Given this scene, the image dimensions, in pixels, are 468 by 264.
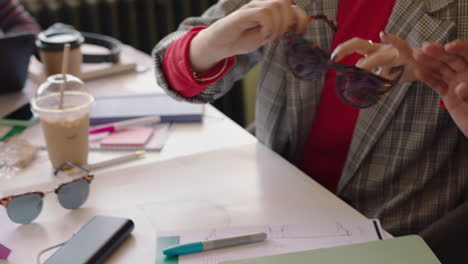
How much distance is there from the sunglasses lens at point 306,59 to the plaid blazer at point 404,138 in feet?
0.18

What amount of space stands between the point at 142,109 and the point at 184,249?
0.53 m

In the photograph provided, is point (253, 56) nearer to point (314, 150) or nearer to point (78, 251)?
point (314, 150)

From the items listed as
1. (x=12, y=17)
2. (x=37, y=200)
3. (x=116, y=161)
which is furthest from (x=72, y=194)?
(x=12, y=17)

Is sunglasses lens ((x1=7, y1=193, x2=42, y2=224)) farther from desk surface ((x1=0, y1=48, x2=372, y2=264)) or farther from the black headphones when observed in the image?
the black headphones

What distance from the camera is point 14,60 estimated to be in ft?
4.19

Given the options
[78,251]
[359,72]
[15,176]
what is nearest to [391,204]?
[359,72]

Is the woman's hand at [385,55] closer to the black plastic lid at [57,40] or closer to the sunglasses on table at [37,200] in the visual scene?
the sunglasses on table at [37,200]

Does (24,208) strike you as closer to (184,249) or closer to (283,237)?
(184,249)

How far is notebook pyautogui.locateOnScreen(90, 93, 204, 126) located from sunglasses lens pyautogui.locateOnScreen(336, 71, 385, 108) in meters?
0.39

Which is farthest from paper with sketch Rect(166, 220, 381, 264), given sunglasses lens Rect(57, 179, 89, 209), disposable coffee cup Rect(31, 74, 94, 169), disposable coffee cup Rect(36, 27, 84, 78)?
disposable coffee cup Rect(36, 27, 84, 78)

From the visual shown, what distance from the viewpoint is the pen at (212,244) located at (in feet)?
2.35

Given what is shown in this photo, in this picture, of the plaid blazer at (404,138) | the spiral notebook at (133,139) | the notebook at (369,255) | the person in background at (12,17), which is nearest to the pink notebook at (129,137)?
the spiral notebook at (133,139)

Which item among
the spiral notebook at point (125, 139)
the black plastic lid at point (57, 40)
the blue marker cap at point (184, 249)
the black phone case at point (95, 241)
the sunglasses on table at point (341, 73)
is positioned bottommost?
the spiral notebook at point (125, 139)

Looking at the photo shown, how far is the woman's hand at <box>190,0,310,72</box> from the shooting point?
824 mm
